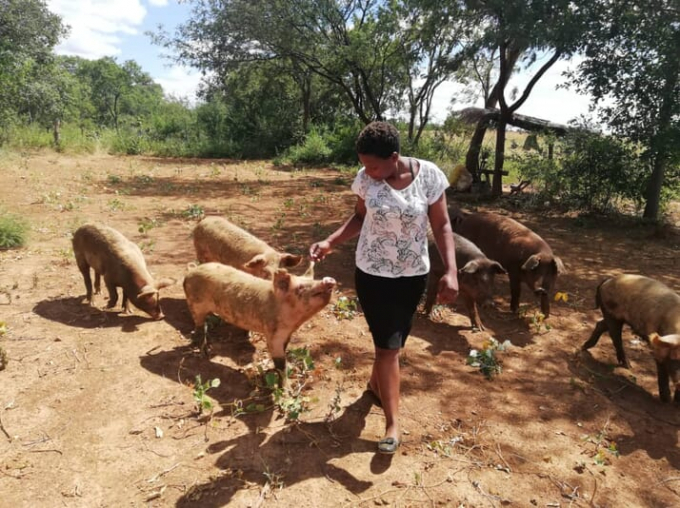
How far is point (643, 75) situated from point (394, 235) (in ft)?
34.9

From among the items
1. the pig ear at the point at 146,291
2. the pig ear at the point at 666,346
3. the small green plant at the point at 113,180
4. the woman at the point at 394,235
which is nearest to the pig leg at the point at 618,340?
the pig ear at the point at 666,346

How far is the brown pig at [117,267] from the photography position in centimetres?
523

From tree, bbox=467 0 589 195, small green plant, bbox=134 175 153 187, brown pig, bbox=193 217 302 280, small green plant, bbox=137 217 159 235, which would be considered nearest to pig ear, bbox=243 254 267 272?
brown pig, bbox=193 217 302 280

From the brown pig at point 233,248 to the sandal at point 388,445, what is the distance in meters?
2.22

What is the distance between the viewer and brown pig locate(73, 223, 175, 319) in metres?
5.23

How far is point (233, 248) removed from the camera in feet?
18.6

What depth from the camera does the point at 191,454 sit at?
3260mm

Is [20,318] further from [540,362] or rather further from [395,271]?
[540,362]

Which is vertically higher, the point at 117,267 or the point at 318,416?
the point at 117,267

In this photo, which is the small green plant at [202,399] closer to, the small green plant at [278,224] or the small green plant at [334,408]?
the small green plant at [334,408]

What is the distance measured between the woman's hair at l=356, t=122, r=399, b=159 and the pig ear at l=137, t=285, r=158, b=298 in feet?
11.2

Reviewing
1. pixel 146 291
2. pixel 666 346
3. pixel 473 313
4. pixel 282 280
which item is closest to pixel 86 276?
pixel 146 291

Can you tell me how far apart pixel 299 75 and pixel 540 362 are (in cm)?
2353

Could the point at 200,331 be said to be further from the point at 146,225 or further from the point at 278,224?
the point at 278,224
